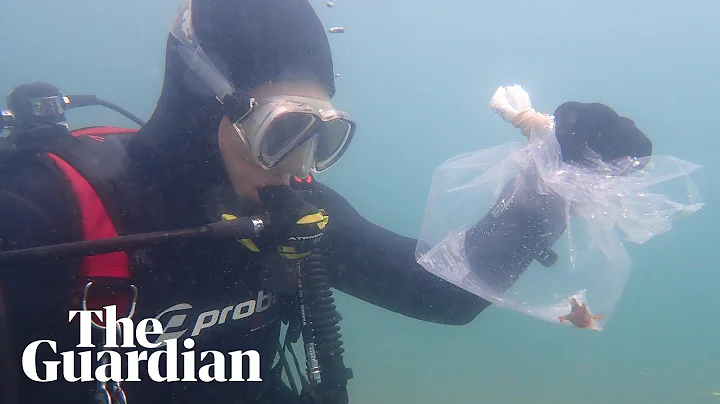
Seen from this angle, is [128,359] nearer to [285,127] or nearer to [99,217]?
[99,217]

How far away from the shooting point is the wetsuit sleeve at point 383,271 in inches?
95.2

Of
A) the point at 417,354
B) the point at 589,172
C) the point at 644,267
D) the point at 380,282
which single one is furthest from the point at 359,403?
the point at 644,267

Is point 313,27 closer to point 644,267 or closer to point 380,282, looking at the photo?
point 380,282

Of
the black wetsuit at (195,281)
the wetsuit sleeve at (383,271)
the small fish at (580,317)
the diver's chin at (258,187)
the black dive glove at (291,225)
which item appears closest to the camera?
the black wetsuit at (195,281)

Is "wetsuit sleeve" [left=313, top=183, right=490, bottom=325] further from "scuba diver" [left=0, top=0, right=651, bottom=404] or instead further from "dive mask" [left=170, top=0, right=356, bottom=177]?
"dive mask" [left=170, top=0, right=356, bottom=177]

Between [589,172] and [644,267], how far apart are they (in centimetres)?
6577

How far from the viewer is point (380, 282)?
250 centimetres

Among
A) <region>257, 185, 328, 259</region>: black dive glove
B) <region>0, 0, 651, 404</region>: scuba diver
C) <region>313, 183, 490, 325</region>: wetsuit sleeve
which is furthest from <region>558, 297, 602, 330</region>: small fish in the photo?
<region>257, 185, 328, 259</region>: black dive glove

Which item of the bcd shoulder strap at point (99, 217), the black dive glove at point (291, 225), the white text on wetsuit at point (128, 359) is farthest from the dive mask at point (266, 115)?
the white text on wetsuit at point (128, 359)

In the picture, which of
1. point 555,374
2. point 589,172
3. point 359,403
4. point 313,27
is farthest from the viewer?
point 555,374

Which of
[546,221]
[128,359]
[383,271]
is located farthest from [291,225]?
[546,221]

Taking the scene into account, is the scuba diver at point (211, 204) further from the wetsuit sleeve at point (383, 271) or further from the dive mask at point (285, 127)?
the wetsuit sleeve at point (383, 271)

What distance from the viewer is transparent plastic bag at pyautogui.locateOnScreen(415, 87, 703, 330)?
6.77ft

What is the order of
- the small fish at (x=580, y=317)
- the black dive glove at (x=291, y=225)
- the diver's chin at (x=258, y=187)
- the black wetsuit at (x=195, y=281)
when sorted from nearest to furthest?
1. the black wetsuit at (x=195, y=281)
2. the black dive glove at (x=291, y=225)
3. the diver's chin at (x=258, y=187)
4. the small fish at (x=580, y=317)
